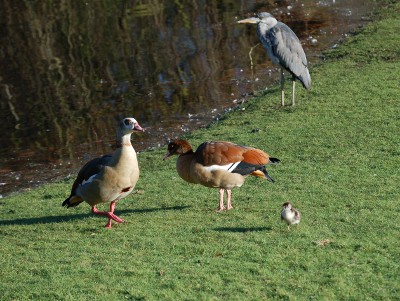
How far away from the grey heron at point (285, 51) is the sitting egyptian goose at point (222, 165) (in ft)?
17.6

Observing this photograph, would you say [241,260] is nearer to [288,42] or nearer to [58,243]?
[58,243]

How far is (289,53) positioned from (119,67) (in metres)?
5.66

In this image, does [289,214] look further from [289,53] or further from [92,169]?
[289,53]

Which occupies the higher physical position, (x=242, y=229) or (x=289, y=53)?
(x=242, y=229)

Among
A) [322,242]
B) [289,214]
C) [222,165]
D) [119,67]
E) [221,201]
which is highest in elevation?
[222,165]

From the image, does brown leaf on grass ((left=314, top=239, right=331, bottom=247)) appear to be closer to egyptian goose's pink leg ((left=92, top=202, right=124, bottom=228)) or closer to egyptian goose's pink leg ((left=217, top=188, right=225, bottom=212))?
egyptian goose's pink leg ((left=217, top=188, right=225, bottom=212))

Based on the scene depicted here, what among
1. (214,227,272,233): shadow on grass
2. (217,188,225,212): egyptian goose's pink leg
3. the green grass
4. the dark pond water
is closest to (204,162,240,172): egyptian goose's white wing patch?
(217,188,225,212): egyptian goose's pink leg

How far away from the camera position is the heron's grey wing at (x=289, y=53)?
48.2 feet

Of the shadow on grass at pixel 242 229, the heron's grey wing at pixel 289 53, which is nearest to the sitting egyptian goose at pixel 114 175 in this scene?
the shadow on grass at pixel 242 229

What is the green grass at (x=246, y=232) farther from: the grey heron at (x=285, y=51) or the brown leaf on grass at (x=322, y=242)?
the grey heron at (x=285, y=51)

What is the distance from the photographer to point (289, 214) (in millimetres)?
8055

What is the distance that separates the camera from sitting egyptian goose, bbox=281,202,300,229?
803 cm

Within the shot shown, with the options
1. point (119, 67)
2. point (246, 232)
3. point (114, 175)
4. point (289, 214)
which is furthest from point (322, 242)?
point (119, 67)

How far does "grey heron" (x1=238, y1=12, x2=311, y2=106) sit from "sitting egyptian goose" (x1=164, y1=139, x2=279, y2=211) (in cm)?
535
